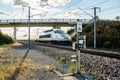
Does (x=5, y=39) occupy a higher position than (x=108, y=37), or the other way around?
(x=108, y=37)

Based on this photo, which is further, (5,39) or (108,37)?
(5,39)

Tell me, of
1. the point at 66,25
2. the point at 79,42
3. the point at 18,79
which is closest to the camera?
the point at 18,79

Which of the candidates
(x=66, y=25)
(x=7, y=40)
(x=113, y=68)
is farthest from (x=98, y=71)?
(x=66, y=25)

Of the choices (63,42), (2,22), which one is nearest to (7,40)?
(63,42)

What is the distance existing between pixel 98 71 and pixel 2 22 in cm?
8526

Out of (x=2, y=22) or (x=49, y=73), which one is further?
(x=2, y=22)

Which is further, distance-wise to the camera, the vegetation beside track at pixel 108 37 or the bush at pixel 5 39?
the bush at pixel 5 39

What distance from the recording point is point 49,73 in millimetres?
13258

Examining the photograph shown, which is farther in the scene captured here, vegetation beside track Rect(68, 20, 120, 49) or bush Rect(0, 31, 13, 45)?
bush Rect(0, 31, 13, 45)

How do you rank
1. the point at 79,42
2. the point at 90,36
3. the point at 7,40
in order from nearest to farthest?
the point at 79,42 → the point at 90,36 → the point at 7,40

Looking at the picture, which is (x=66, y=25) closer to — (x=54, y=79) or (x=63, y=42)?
(x=63, y=42)

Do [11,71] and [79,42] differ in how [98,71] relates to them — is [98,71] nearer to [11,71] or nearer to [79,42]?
[79,42]

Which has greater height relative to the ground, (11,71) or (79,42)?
(79,42)

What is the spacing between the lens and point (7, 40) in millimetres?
69750
